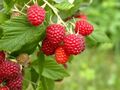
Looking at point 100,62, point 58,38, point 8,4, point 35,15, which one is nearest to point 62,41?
point 58,38

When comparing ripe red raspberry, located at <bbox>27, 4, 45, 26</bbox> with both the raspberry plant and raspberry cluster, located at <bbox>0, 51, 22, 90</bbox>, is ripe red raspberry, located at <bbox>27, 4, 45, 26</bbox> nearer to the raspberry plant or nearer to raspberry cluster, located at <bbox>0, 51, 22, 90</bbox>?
the raspberry plant

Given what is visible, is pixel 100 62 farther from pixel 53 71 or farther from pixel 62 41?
pixel 62 41

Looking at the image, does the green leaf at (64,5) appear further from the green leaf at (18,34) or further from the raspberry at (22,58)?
the raspberry at (22,58)

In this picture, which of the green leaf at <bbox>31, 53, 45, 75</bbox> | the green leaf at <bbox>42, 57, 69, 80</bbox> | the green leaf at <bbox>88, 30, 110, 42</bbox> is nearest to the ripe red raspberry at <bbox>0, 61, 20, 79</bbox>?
the green leaf at <bbox>31, 53, 45, 75</bbox>

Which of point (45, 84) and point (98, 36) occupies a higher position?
point (98, 36)

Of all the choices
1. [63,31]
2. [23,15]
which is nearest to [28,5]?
[23,15]

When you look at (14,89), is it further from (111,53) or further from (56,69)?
(111,53)

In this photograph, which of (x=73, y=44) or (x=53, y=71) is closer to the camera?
(x=73, y=44)
